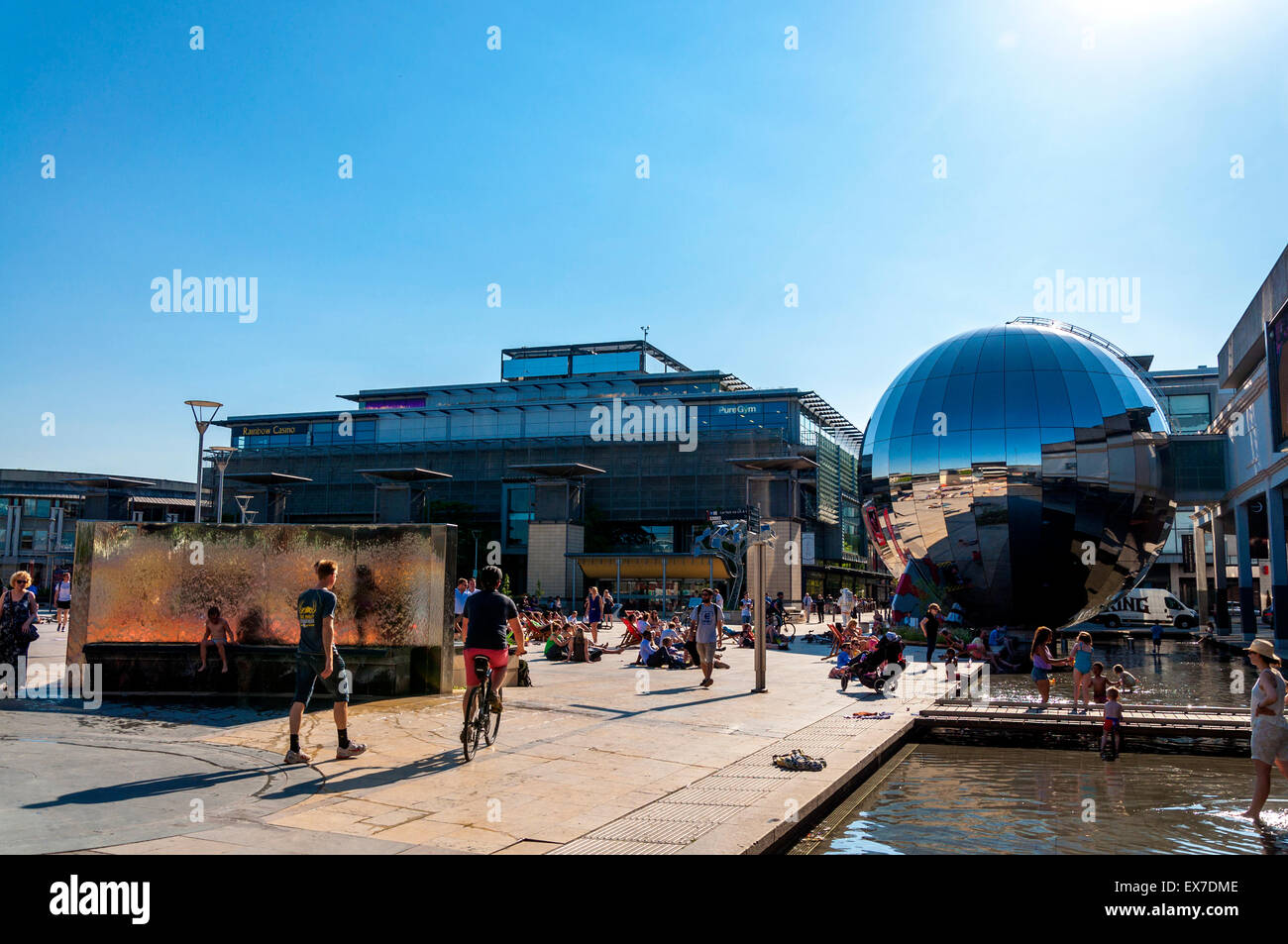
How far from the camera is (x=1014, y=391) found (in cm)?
1842

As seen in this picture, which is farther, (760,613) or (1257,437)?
(1257,437)

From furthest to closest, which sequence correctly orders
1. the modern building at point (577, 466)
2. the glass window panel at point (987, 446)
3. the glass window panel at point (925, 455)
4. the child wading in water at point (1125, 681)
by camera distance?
the modern building at point (577, 466) < the glass window panel at point (925, 455) < the glass window panel at point (987, 446) < the child wading in water at point (1125, 681)

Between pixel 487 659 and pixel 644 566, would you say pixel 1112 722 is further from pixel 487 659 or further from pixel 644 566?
pixel 644 566

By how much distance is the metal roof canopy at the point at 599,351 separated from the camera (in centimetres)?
9232

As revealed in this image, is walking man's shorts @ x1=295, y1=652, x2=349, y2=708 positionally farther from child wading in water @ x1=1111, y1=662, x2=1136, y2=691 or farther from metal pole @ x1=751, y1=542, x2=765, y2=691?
child wading in water @ x1=1111, y1=662, x2=1136, y2=691

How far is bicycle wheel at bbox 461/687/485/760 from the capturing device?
8125 mm

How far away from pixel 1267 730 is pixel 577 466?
56.6 m

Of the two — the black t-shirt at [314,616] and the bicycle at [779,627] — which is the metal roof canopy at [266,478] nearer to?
the bicycle at [779,627]

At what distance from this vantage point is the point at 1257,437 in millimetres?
28516

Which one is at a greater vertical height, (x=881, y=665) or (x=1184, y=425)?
(x=1184, y=425)

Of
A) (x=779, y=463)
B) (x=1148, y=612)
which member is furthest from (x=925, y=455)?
(x=779, y=463)

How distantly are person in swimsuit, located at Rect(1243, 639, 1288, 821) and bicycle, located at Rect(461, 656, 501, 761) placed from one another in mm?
6616

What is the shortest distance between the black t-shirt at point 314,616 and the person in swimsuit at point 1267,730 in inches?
312

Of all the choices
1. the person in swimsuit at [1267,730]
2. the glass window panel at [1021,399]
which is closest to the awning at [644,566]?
the glass window panel at [1021,399]
